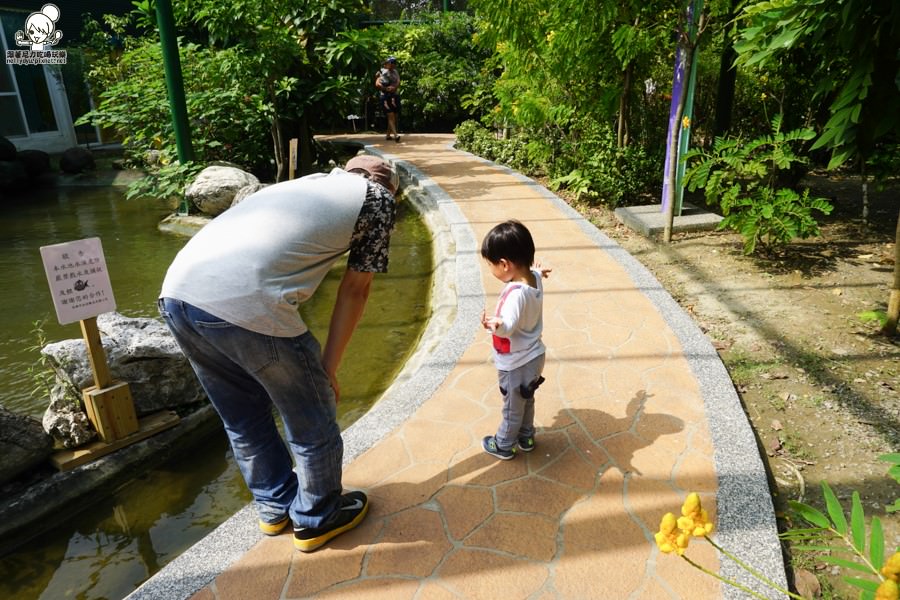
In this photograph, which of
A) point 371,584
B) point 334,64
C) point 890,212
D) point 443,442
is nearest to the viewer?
point 371,584

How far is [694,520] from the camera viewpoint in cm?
132

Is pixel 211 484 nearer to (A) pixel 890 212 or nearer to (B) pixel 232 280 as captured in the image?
(B) pixel 232 280

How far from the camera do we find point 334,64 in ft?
37.7

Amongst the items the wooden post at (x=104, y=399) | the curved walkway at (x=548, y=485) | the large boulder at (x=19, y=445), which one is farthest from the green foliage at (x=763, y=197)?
the large boulder at (x=19, y=445)

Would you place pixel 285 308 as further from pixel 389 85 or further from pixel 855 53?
pixel 389 85

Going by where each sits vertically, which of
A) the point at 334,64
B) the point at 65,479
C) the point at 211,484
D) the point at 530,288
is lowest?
the point at 211,484

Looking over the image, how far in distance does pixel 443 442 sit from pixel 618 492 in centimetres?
91

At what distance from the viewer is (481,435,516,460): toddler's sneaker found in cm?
299

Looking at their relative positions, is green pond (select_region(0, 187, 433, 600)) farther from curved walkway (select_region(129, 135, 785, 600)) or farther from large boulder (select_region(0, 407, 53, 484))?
curved walkway (select_region(129, 135, 785, 600))

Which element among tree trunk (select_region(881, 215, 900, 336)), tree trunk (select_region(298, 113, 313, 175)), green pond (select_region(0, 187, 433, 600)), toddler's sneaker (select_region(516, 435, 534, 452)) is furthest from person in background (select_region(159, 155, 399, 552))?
tree trunk (select_region(298, 113, 313, 175))

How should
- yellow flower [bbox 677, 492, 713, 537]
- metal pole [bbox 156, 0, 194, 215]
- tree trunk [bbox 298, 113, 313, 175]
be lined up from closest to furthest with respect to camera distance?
yellow flower [bbox 677, 492, 713, 537], metal pole [bbox 156, 0, 194, 215], tree trunk [bbox 298, 113, 313, 175]

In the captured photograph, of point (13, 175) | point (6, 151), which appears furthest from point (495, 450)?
point (6, 151)

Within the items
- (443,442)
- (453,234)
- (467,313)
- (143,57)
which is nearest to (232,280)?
(443,442)

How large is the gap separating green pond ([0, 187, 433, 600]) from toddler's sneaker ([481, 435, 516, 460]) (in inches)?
52.1
